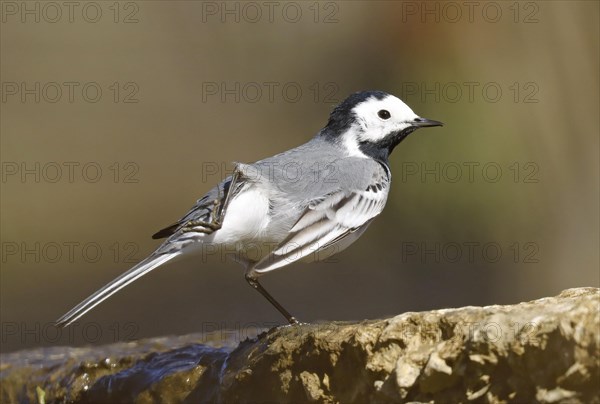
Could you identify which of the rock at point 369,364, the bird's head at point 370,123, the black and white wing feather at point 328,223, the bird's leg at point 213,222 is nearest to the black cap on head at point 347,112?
the bird's head at point 370,123

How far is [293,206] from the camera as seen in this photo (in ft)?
18.6

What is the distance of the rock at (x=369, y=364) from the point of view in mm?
3332

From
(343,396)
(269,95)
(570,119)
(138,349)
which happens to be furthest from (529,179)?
(343,396)

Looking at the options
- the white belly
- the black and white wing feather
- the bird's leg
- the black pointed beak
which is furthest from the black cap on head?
the bird's leg

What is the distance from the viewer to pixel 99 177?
12.3 metres

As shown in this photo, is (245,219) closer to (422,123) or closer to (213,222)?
(213,222)

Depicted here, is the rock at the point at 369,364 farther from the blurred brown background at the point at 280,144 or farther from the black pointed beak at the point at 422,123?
the blurred brown background at the point at 280,144

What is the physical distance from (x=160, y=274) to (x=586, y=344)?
8.16 metres

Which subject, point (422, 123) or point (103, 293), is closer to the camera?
point (103, 293)

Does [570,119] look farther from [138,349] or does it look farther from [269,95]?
[138,349]

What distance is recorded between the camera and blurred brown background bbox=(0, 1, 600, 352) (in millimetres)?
9828

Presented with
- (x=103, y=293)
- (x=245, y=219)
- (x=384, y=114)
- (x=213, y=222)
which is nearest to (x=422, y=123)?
(x=384, y=114)

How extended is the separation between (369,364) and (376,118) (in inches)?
113

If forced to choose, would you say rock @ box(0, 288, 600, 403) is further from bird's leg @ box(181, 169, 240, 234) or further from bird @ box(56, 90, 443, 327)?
bird's leg @ box(181, 169, 240, 234)
